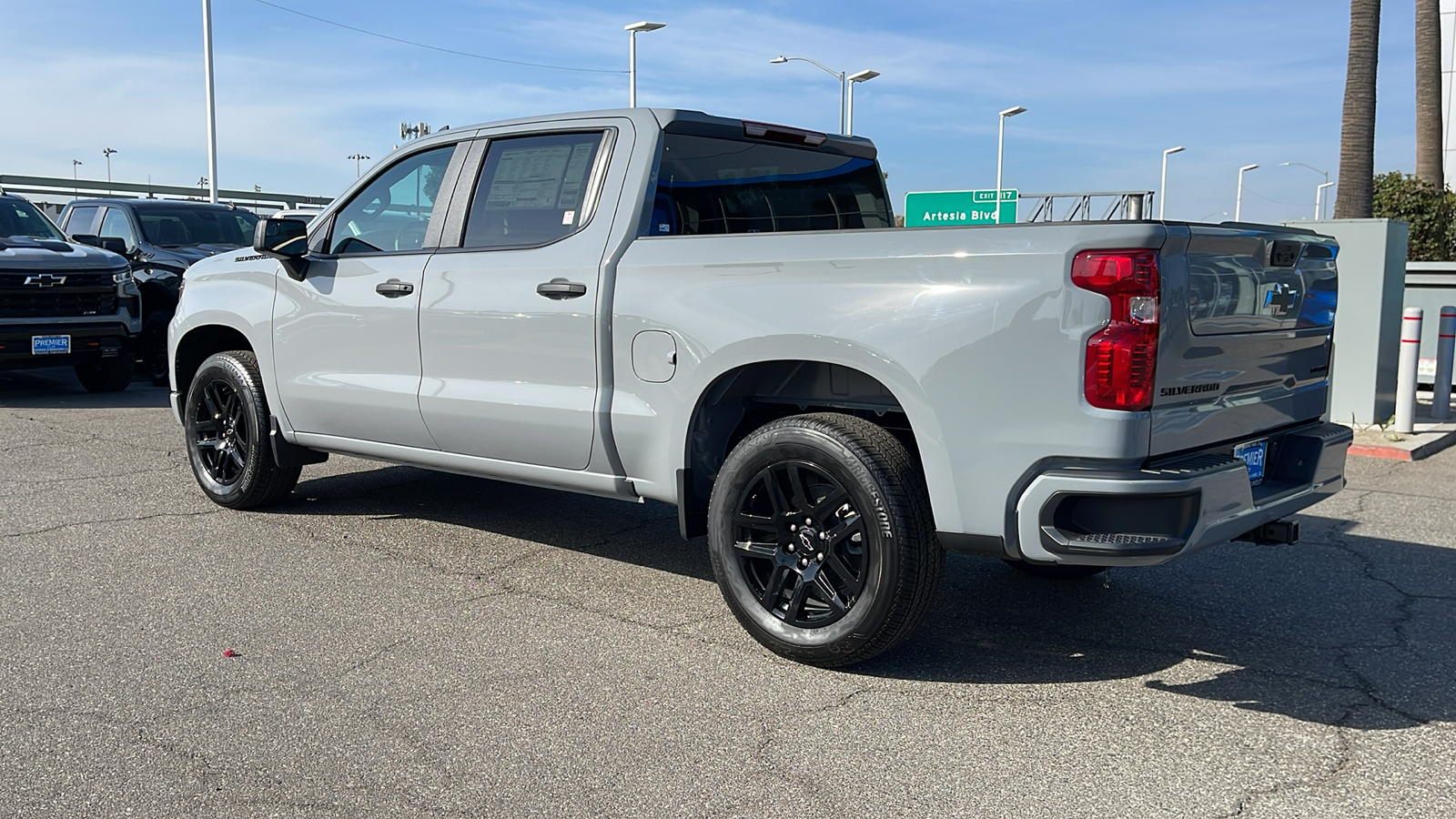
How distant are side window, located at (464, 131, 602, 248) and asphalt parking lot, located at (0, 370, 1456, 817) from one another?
1.47 metres

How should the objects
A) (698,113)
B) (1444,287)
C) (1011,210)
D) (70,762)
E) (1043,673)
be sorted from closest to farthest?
(70,762)
(1043,673)
(698,113)
(1444,287)
(1011,210)

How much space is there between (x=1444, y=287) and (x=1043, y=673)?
9.22m

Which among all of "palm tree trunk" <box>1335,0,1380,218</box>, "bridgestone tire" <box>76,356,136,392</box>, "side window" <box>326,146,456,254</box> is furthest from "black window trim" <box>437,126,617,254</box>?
"palm tree trunk" <box>1335,0,1380,218</box>

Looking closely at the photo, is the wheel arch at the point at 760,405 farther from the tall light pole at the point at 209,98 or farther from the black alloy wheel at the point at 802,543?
the tall light pole at the point at 209,98

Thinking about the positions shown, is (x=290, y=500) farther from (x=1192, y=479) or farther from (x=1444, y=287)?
(x=1444, y=287)

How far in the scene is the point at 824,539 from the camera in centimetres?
402

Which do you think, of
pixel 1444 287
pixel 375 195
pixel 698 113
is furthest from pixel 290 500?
pixel 1444 287

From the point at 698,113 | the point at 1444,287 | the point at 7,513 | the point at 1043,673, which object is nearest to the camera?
the point at 1043,673

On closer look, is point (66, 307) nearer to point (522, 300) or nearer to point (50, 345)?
point (50, 345)

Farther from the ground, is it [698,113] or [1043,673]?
[698,113]

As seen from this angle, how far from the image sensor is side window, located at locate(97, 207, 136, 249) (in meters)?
12.5

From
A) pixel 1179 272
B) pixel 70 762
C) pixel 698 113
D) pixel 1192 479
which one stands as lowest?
pixel 70 762

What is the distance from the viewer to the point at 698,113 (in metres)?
4.87

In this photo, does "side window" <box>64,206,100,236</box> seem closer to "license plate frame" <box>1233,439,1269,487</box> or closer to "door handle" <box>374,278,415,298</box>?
"door handle" <box>374,278,415,298</box>
